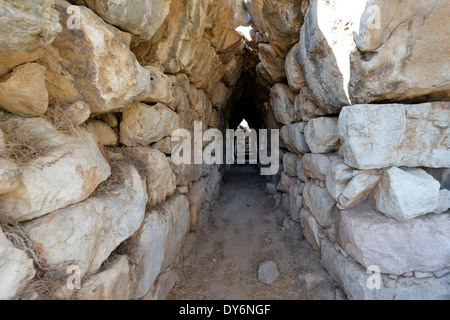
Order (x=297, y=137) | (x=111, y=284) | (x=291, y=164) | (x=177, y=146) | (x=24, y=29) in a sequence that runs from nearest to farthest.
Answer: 1. (x=24, y=29)
2. (x=111, y=284)
3. (x=177, y=146)
4. (x=297, y=137)
5. (x=291, y=164)

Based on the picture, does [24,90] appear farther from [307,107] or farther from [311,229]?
[311,229]

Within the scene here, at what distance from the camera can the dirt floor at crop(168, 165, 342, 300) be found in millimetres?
2939

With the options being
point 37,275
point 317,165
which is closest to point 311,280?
point 317,165

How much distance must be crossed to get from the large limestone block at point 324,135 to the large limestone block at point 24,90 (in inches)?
121

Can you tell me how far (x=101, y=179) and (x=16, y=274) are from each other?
33.6 inches

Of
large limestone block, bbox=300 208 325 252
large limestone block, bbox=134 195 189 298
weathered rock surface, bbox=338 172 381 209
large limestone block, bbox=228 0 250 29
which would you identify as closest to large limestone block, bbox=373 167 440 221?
weathered rock surface, bbox=338 172 381 209

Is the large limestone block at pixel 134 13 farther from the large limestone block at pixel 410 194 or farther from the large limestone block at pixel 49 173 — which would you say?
the large limestone block at pixel 410 194

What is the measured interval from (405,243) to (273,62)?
151 inches

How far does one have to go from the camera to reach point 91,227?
5.33ft

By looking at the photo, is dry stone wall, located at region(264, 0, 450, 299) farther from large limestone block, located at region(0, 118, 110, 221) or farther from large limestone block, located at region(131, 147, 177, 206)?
large limestone block, located at region(0, 118, 110, 221)

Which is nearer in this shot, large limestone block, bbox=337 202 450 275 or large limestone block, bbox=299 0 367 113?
large limestone block, bbox=337 202 450 275

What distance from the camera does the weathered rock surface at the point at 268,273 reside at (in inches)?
124

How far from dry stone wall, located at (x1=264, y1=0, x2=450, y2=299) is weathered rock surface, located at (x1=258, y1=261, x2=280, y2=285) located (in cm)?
89

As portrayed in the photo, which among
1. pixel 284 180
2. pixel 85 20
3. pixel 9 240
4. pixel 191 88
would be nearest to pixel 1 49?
pixel 85 20
